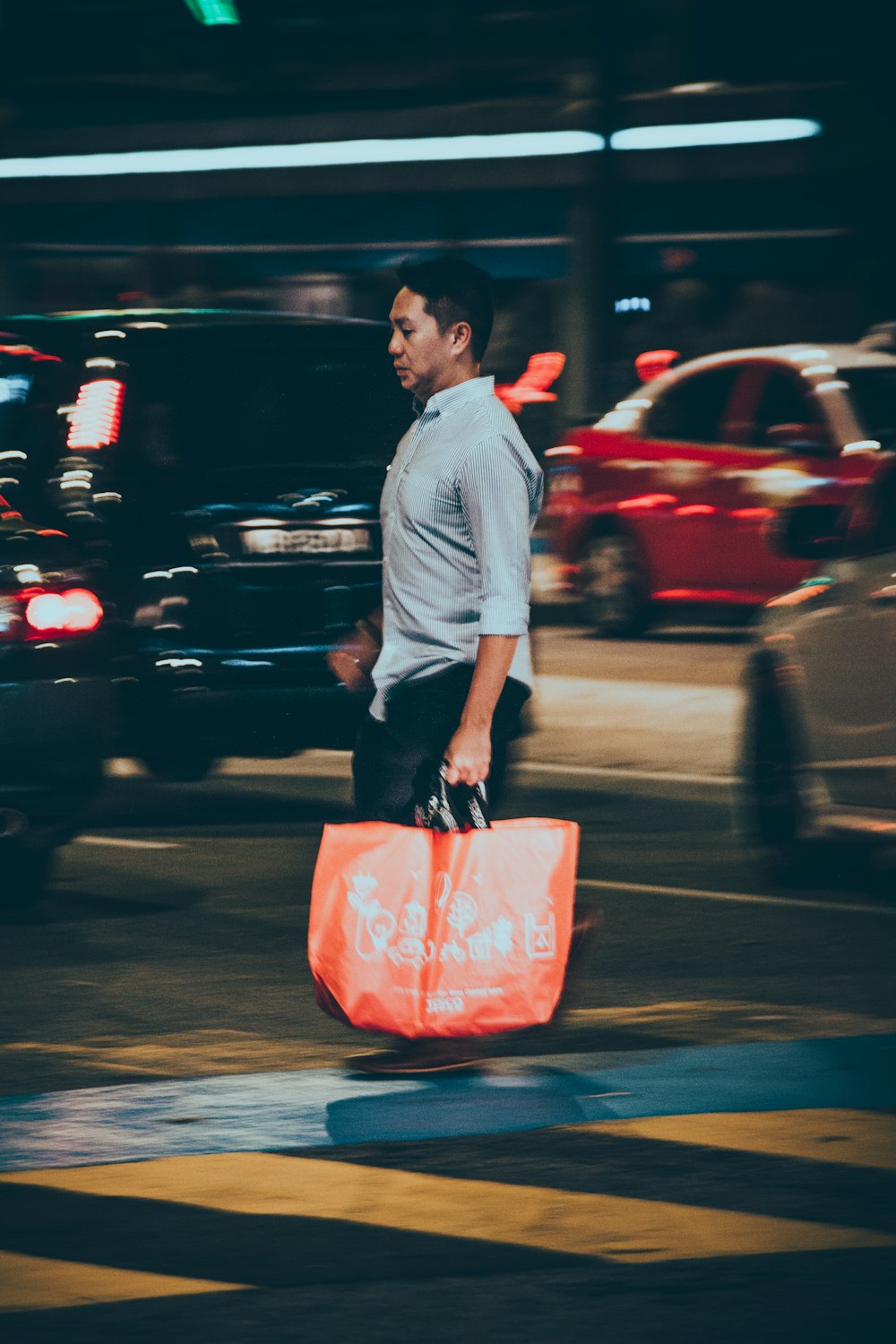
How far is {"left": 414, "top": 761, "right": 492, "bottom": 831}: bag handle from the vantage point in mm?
5836

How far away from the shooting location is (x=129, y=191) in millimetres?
29516

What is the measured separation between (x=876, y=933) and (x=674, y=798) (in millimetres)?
2856

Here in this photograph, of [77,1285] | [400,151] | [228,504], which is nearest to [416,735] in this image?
[77,1285]

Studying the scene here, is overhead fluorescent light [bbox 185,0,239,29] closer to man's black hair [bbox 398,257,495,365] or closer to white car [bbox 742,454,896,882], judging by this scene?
white car [bbox 742,454,896,882]

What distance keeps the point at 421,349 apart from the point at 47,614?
230 centimetres

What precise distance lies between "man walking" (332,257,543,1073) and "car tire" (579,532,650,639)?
1080 centimetres

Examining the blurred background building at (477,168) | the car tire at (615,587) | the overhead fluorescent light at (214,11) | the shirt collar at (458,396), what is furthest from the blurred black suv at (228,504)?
the overhead fluorescent light at (214,11)

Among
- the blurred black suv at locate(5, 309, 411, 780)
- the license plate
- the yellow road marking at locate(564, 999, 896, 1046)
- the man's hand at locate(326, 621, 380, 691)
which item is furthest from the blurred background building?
the man's hand at locate(326, 621, 380, 691)

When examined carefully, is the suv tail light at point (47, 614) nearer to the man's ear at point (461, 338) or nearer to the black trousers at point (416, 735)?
the black trousers at point (416, 735)

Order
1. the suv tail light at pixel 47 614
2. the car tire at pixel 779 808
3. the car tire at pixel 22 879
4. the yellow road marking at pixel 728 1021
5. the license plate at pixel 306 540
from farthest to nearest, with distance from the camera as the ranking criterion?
the license plate at pixel 306 540 < the car tire at pixel 779 808 < the car tire at pixel 22 879 < the suv tail light at pixel 47 614 < the yellow road marking at pixel 728 1021

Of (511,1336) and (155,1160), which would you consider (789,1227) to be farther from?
(155,1160)

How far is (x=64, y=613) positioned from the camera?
317 inches

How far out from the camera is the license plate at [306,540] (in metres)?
9.30

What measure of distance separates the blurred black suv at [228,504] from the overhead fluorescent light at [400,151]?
18367mm
